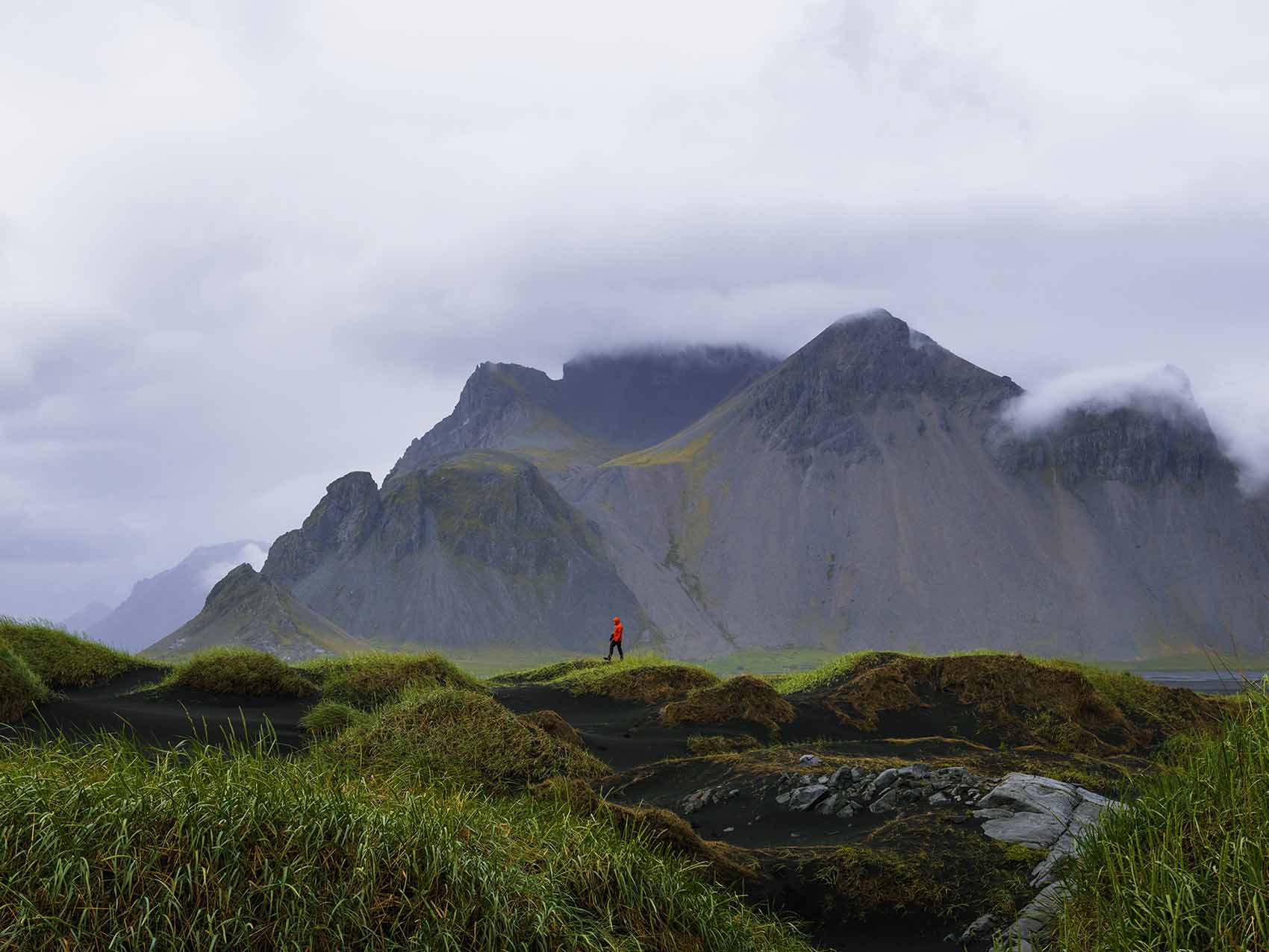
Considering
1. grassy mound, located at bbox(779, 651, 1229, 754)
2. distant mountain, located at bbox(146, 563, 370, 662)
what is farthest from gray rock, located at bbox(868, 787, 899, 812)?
distant mountain, located at bbox(146, 563, 370, 662)


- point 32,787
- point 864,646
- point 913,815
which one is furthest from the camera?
point 864,646

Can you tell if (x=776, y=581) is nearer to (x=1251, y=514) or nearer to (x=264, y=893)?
(x=1251, y=514)

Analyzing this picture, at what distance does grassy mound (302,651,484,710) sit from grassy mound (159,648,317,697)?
0.86 m

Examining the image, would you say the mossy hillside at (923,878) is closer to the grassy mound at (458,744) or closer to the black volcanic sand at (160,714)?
the grassy mound at (458,744)

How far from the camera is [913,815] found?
1391cm

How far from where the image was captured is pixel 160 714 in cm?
2003

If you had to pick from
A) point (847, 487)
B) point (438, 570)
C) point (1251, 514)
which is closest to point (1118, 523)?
point (1251, 514)

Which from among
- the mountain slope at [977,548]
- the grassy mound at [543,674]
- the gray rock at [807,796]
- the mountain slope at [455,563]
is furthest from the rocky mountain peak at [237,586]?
the gray rock at [807,796]

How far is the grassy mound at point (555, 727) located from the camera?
63.1ft

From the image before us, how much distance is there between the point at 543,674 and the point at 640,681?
6.59m

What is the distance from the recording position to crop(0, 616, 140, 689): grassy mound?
24469mm

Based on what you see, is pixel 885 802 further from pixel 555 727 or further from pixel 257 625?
pixel 257 625

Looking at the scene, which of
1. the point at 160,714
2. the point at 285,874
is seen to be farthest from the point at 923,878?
the point at 160,714

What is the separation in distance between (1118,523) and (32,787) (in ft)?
663
